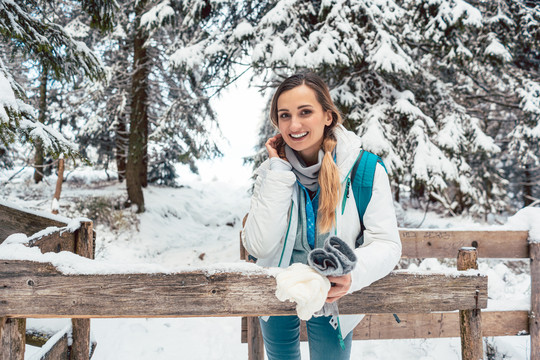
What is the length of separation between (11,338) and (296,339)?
1.50m

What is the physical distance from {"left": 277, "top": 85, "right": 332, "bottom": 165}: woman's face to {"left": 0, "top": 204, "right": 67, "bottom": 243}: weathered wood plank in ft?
7.39

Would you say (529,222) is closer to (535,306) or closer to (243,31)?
(535,306)

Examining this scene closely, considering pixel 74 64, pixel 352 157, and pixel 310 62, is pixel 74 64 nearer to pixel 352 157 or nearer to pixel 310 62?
pixel 310 62

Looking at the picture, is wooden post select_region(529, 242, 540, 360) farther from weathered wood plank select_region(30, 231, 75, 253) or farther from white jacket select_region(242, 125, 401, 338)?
weathered wood plank select_region(30, 231, 75, 253)

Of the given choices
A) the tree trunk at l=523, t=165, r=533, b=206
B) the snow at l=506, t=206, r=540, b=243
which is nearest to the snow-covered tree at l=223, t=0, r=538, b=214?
the snow at l=506, t=206, r=540, b=243

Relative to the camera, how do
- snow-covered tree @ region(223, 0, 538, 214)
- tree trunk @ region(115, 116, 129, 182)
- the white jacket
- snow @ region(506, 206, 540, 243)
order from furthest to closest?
tree trunk @ region(115, 116, 129, 182)
snow-covered tree @ region(223, 0, 538, 214)
snow @ region(506, 206, 540, 243)
the white jacket

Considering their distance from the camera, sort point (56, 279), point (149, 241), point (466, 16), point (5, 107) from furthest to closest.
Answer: point (149, 241) < point (466, 16) < point (5, 107) < point (56, 279)

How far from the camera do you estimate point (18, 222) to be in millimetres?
2789

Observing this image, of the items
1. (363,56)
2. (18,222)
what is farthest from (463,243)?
(18,222)

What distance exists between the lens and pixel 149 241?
9.77 m

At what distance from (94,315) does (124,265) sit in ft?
0.84

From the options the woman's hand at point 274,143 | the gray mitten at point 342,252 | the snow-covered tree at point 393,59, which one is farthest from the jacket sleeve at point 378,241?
the snow-covered tree at point 393,59

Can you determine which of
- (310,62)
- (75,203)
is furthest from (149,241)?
(310,62)

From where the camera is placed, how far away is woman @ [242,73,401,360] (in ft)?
5.65
